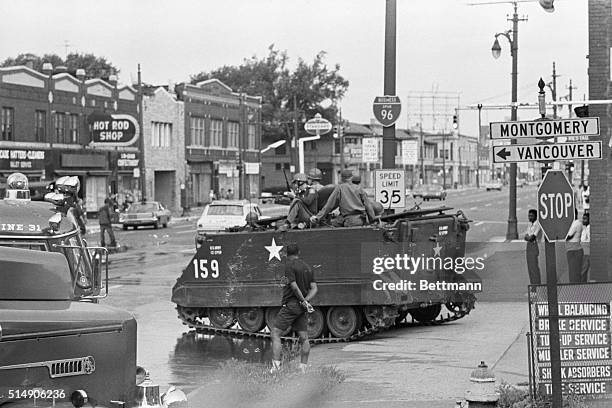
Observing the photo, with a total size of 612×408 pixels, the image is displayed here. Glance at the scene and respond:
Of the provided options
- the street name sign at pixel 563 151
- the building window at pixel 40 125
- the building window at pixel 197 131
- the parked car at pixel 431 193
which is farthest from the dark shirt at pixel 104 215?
the parked car at pixel 431 193

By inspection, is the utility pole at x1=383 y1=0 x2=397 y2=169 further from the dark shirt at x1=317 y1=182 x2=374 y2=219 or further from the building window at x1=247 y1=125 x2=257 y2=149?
the building window at x1=247 y1=125 x2=257 y2=149

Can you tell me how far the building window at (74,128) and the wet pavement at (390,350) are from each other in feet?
123

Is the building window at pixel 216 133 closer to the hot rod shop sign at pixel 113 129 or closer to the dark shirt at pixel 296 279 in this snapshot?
the hot rod shop sign at pixel 113 129

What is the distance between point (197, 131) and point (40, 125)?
76.3 ft

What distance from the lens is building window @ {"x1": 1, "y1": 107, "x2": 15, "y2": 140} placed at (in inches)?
2127

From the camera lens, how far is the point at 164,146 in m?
73.9

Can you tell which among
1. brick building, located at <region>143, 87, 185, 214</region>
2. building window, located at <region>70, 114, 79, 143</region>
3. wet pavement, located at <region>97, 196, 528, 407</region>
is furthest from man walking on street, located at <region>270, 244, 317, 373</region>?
brick building, located at <region>143, 87, 185, 214</region>

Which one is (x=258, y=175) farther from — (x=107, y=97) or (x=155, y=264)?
(x=155, y=264)

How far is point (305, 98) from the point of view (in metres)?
114

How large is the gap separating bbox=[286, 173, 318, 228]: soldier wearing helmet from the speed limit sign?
1.91 meters

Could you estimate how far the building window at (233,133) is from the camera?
85750 mm

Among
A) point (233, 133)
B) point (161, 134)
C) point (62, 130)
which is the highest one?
point (233, 133)

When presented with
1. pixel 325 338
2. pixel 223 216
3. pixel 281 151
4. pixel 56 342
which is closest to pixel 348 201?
pixel 325 338

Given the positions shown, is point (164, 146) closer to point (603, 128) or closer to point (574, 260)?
point (574, 260)
